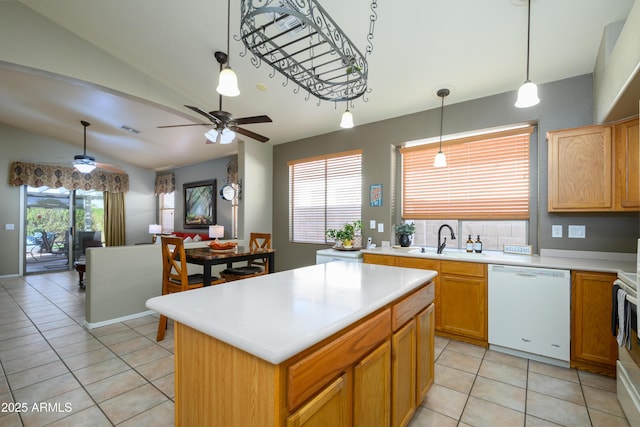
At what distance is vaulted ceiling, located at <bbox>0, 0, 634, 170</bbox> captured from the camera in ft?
7.05

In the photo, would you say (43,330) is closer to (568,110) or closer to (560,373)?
(560,373)

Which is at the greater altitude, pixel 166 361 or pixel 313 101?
pixel 313 101

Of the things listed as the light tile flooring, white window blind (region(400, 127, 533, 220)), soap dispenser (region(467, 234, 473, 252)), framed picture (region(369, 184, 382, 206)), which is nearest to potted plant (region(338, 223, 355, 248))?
framed picture (region(369, 184, 382, 206))

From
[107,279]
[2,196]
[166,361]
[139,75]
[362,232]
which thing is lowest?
[166,361]

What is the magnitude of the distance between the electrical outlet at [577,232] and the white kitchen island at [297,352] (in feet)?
7.08

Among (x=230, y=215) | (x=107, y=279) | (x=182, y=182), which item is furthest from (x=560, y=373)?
(x=182, y=182)

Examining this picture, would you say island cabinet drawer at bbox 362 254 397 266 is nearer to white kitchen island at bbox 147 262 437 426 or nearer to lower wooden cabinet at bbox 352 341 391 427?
white kitchen island at bbox 147 262 437 426

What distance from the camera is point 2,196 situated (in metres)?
5.81

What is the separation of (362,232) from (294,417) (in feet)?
11.1

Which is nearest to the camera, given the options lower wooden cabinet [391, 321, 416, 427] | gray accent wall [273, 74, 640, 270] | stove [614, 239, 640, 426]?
lower wooden cabinet [391, 321, 416, 427]

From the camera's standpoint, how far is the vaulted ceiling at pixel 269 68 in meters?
2.15

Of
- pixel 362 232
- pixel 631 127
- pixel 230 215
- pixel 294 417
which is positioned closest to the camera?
pixel 294 417

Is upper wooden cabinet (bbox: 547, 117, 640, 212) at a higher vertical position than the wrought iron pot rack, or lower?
lower

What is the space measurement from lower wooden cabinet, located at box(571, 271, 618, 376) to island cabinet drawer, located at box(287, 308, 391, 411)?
2.04 meters
